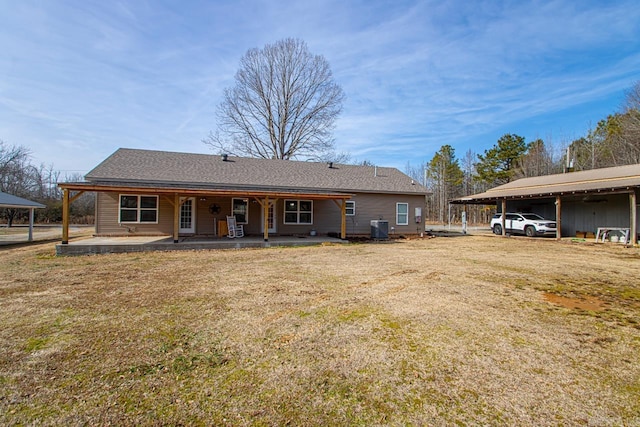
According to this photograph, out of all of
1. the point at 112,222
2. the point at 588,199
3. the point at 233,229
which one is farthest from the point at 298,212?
the point at 588,199

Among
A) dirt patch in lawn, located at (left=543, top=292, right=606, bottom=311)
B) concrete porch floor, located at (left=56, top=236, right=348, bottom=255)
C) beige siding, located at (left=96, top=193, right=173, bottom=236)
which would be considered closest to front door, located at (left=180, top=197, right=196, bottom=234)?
beige siding, located at (left=96, top=193, right=173, bottom=236)

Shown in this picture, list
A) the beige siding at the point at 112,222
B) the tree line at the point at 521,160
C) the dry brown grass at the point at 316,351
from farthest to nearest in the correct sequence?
1. the tree line at the point at 521,160
2. the beige siding at the point at 112,222
3. the dry brown grass at the point at 316,351

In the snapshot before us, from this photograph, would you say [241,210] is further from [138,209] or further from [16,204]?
[16,204]

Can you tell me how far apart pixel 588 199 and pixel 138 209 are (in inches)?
876

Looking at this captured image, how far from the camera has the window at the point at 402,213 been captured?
17500mm

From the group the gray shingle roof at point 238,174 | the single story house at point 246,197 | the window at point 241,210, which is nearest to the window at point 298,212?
the single story house at point 246,197

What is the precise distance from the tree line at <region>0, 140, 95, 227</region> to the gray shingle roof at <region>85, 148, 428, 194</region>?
16.6 m

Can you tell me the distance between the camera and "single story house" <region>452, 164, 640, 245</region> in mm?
13828

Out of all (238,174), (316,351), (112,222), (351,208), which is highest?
(238,174)

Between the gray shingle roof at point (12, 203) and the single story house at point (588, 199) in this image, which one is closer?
the gray shingle roof at point (12, 203)

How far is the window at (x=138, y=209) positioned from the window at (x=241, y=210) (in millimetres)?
3335

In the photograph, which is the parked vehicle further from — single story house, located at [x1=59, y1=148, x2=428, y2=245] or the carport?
the carport

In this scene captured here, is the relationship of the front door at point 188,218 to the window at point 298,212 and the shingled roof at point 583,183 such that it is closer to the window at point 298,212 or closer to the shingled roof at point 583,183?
the window at point 298,212

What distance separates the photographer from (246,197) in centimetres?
1351
